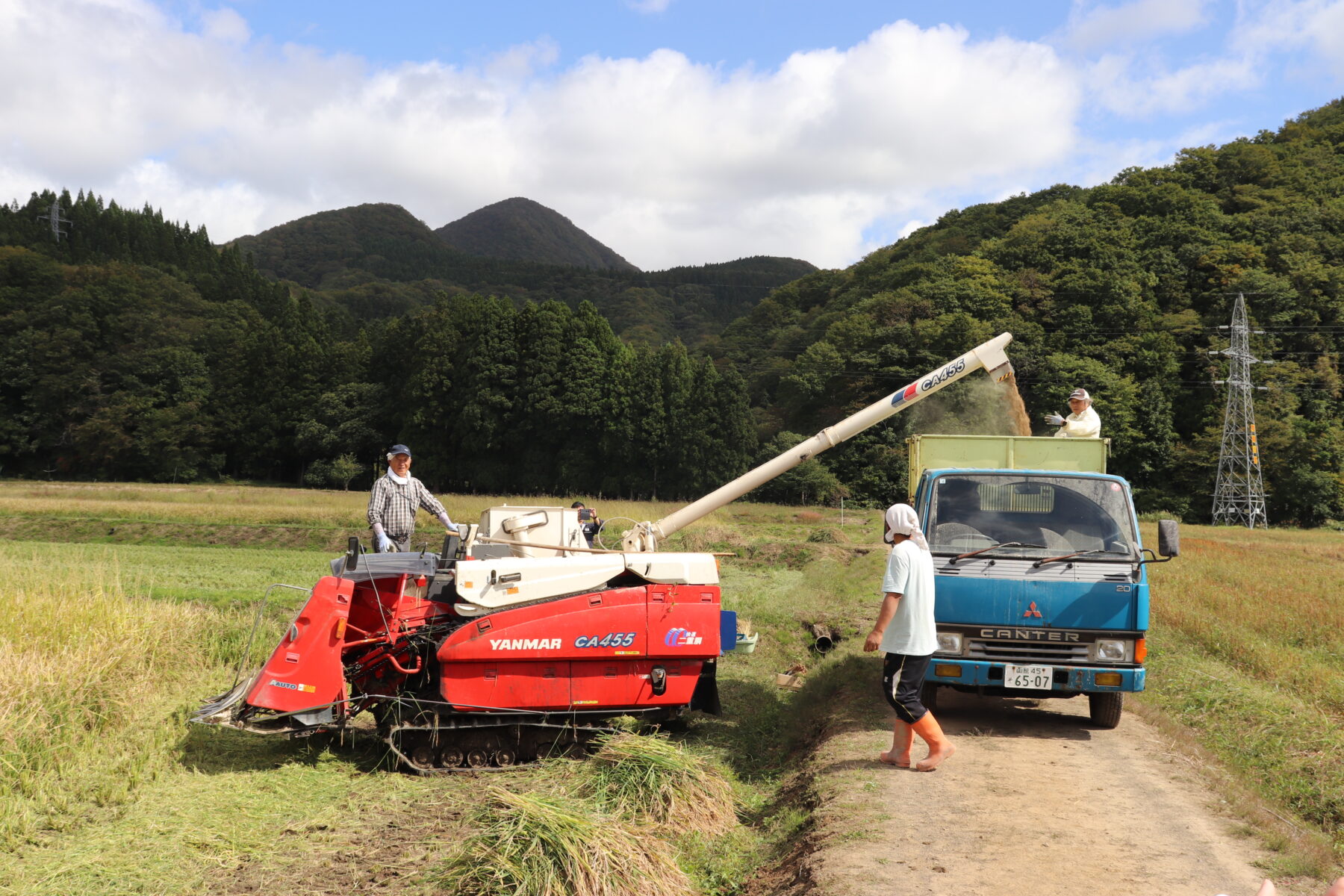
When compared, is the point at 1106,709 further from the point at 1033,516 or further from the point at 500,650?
the point at 500,650

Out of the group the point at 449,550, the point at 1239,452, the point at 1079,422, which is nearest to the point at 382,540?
the point at 449,550

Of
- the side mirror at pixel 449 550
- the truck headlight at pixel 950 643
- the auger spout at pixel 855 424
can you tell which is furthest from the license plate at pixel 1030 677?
the side mirror at pixel 449 550

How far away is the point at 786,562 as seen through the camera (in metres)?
24.0

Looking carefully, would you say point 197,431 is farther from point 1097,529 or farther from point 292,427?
point 1097,529

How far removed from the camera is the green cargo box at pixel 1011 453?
9.67 m

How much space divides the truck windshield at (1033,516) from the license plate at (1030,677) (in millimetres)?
1020

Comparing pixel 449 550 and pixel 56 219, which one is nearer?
pixel 449 550

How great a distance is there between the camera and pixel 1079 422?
1011 cm

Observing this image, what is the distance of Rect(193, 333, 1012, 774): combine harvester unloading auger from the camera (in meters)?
7.50

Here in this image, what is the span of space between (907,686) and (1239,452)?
55.2 m

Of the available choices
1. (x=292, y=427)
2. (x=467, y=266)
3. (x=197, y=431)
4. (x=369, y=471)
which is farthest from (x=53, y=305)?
(x=467, y=266)

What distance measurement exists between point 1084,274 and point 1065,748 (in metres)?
62.2

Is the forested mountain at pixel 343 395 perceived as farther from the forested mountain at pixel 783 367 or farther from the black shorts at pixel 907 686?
the black shorts at pixel 907 686

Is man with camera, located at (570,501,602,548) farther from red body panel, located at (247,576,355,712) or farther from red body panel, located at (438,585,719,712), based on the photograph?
red body panel, located at (247,576,355,712)
